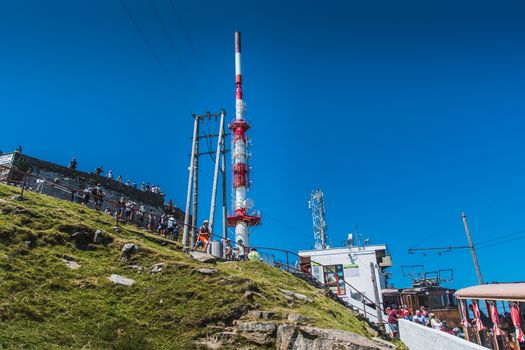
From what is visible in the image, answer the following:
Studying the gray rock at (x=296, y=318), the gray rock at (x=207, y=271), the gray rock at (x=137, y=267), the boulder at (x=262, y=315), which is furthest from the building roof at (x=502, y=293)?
the gray rock at (x=137, y=267)

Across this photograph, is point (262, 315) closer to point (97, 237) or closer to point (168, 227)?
point (97, 237)

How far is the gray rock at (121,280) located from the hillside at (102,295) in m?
0.19

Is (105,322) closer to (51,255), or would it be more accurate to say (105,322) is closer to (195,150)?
(51,255)

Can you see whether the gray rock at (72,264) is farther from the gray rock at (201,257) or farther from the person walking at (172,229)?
the person walking at (172,229)

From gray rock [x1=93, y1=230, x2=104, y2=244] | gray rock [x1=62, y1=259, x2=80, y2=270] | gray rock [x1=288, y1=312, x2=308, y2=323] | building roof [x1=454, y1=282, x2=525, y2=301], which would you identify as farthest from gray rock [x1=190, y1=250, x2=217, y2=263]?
building roof [x1=454, y1=282, x2=525, y2=301]

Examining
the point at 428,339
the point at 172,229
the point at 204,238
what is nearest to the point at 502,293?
the point at 428,339

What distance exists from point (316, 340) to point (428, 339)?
16.7 ft

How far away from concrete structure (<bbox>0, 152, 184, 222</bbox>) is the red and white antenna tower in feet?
18.9

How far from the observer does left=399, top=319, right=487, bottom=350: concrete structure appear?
9.10 metres

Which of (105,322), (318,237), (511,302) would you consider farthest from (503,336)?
(318,237)

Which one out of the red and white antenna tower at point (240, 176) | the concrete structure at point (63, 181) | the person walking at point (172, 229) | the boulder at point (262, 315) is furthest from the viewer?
the red and white antenna tower at point (240, 176)

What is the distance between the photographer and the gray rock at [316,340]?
347 inches

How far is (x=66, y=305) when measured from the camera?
Answer: 9414 mm

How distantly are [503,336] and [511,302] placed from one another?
1.58 metres
